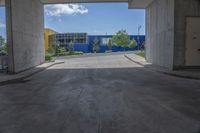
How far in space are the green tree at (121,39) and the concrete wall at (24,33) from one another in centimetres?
5353

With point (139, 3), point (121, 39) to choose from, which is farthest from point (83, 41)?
point (139, 3)

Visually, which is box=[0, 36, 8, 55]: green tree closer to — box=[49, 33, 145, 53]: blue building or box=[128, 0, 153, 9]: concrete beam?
box=[128, 0, 153, 9]: concrete beam

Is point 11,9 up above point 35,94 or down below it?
above

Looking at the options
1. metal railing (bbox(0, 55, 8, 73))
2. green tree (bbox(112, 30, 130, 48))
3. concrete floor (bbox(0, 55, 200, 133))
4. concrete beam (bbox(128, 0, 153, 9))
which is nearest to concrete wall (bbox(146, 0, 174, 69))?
concrete beam (bbox(128, 0, 153, 9))

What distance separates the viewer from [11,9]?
14.0 m

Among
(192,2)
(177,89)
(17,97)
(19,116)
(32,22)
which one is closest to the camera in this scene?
(19,116)

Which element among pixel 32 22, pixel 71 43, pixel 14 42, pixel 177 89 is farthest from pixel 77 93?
pixel 71 43

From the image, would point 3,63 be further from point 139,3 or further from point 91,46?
point 91,46

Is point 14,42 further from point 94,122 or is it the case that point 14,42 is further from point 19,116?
point 94,122

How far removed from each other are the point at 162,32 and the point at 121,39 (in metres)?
57.3

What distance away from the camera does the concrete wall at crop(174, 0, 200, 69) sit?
15.2 metres

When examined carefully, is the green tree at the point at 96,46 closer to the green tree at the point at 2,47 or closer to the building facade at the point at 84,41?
the building facade at the point at 84,41

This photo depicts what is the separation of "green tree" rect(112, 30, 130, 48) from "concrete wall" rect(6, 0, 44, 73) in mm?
53528

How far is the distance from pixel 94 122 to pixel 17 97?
397cm
